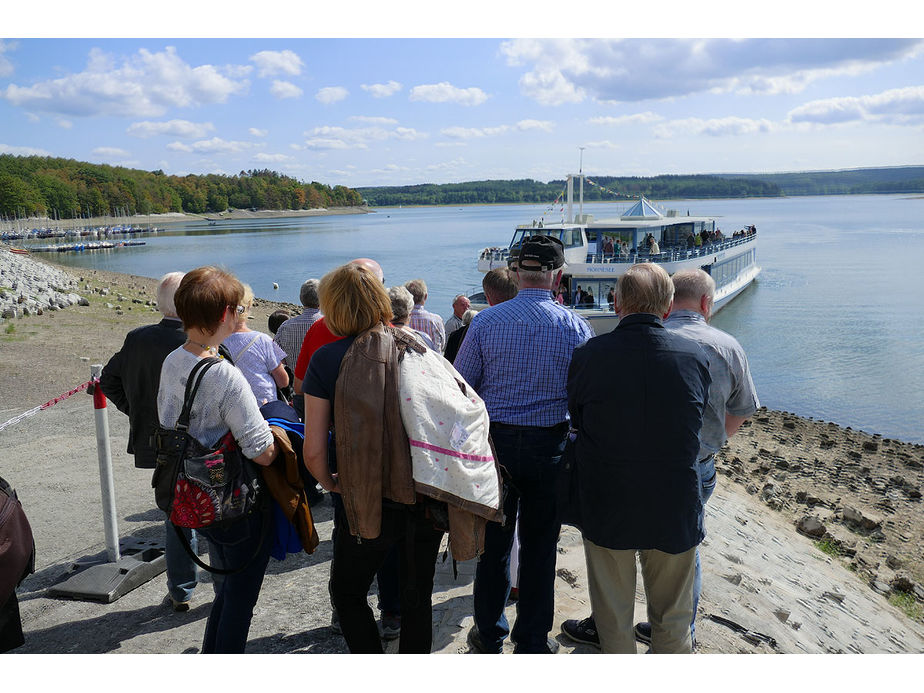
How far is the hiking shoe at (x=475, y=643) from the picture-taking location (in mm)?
3477

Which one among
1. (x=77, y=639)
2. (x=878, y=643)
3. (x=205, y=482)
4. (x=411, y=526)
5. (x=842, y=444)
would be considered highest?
(x=205, y=482)

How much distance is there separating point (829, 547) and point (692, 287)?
5.44 meters

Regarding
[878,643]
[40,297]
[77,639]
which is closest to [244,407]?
[77,639]

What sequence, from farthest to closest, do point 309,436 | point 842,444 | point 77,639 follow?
point 842,444 → point 77,639 → point 309,436

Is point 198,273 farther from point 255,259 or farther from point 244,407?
point 255,259

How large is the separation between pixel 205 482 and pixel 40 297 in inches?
910

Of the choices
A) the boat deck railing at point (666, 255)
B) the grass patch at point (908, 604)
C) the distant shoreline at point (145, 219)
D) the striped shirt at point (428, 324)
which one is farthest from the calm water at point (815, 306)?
the distant shoreline at point (145, 219)

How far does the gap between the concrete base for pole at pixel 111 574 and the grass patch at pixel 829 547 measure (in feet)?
21.9

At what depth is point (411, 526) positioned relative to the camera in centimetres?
278

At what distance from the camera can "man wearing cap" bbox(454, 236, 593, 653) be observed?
11.0 feet

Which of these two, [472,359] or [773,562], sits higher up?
[472,359]

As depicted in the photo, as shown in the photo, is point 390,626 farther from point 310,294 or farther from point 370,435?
point 310,294

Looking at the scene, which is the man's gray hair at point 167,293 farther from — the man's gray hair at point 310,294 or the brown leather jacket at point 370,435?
the brown leather jacket at point 370,435

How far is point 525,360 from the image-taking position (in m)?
3.37
